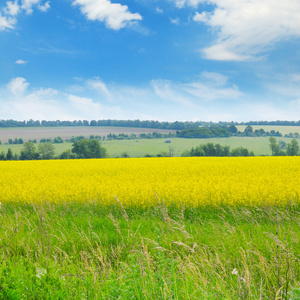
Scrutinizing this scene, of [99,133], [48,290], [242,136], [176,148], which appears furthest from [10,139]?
[48,290]

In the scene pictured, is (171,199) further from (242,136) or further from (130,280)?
(242,136)

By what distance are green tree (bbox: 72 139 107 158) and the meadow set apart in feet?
174

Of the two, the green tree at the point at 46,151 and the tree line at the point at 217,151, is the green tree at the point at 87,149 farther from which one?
the tree line at the point at 217,151

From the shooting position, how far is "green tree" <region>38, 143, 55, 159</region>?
69894 millimetres

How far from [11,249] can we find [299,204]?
31.2ft

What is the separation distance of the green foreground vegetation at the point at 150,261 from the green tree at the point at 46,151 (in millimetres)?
63527

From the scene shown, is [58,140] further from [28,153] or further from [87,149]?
[87,149]

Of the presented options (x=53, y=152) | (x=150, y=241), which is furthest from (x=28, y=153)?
(x=150, y=241)

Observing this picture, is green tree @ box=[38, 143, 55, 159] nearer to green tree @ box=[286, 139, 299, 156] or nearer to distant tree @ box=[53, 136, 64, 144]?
distant tree @ box=[53, 136, 64, 144]

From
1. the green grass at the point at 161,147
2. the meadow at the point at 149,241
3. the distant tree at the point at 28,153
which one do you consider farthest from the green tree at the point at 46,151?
the meadow at the point at 149,241

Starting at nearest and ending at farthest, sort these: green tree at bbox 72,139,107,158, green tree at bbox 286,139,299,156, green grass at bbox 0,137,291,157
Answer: green tree at bbox 72,139,107,158 → green tree at bbox 286,139,299,156 → green grass at bbox 0,137,291,157

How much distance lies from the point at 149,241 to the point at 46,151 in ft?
235

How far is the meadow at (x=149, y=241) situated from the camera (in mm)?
3188

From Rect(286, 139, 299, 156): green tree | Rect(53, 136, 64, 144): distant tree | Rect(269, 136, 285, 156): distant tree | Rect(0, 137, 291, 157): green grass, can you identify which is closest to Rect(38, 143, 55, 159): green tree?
Rect(0, 137, 291, 157): green grass
